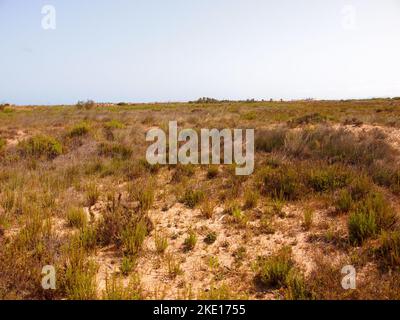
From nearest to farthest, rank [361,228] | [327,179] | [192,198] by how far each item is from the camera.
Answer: [361,228]
[192,198]
[327,179]

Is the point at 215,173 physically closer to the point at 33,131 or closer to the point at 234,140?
the point at 234,140

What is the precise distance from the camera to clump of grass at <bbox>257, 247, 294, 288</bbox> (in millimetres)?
3557

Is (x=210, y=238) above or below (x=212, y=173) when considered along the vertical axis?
below

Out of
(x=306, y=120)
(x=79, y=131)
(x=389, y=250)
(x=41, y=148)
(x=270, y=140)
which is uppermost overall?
(x=306, y=120)

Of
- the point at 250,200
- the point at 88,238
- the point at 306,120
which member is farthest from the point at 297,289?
the point at 306,120

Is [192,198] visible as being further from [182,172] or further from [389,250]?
[389,250]

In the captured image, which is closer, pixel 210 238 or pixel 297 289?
pixel 297 289

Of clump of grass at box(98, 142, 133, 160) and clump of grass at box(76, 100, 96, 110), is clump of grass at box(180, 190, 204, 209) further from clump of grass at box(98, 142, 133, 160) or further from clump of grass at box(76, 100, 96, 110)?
clump of grass at box(76, 100, 96, 110)

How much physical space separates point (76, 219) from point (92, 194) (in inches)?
42.0

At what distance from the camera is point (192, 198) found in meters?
6.00

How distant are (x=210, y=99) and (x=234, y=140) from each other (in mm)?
37877

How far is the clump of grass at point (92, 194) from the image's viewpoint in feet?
19.6

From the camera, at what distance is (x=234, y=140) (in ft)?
35.2
